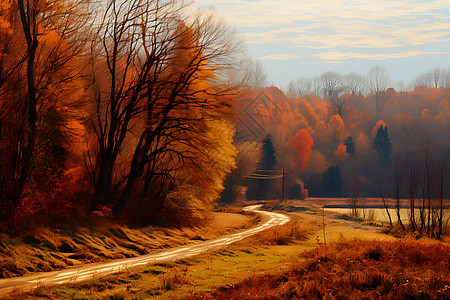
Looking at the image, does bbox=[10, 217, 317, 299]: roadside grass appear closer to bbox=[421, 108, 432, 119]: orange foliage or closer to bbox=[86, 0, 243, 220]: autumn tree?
bbox=[86, 0, 243, 220]: autumn tree

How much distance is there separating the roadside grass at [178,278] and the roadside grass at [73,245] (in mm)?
3513

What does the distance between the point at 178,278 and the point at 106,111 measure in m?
15.0

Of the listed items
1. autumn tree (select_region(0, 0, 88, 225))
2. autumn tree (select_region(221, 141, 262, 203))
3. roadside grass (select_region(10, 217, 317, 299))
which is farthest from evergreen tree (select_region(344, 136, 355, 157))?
autumn tree (select_region(0, 0, 88, 225))

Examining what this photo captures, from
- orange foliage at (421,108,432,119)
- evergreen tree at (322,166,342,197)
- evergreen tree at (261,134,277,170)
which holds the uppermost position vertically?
orange foliage at (421,108,432,119)

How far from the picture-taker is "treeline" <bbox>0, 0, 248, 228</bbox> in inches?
760

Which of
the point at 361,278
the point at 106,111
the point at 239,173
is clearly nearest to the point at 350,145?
the point at 239,173

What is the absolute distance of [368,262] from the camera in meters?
12.8

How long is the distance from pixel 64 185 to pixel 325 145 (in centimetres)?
9808

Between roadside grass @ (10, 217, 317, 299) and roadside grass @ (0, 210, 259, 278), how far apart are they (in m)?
3.51

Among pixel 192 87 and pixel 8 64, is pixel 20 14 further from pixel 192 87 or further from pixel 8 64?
pixel 192 87

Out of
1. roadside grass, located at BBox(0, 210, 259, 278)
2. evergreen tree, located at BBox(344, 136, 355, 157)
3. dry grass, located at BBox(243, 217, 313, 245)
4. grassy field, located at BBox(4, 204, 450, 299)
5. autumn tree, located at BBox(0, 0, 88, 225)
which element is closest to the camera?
grassy field, located at BBox(4, 204, 450, 299)

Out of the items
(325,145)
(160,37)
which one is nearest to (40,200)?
(160,37)

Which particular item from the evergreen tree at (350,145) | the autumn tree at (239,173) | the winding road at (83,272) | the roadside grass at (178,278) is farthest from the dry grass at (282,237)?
the evergreen tree at (350,145)

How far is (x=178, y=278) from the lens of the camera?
1305 centimetres
